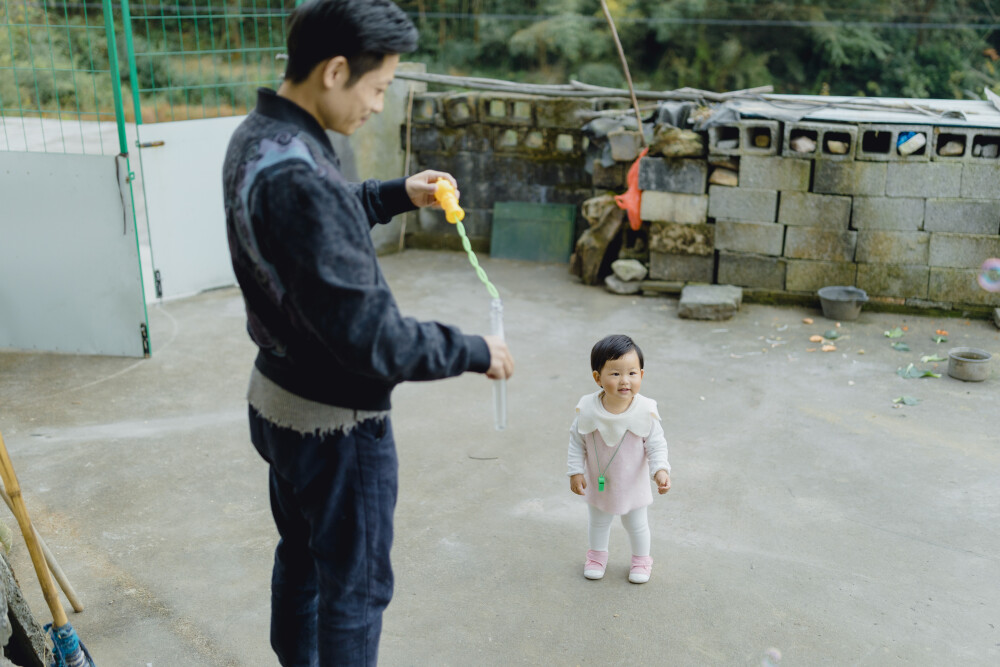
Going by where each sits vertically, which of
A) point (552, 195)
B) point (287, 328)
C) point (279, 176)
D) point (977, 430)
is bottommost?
point (977, 430)

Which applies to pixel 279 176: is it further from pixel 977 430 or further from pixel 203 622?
pixel 977 430

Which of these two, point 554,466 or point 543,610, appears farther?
point 554,466

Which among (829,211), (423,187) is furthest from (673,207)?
(423,187)

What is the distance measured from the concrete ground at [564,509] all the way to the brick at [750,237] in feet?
2.57

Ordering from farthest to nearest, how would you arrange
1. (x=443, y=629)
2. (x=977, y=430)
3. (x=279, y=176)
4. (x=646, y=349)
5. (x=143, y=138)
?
1. (x=143, y=138)
2. (x=646, y=349)
3. (x=977, y=430)
4. (x=443, y=629)
5. (x=279, y=176)

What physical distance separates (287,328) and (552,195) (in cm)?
645

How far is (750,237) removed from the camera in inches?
269

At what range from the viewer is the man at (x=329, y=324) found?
1799 millimetres

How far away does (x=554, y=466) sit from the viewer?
14.2 ft

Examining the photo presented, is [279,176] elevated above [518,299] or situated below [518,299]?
above

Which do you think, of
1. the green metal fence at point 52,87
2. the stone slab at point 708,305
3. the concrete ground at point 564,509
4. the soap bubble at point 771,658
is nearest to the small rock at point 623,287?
the stone slab at point 708,305

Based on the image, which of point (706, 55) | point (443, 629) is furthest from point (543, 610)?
point (706, 55)

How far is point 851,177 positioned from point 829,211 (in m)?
0.28

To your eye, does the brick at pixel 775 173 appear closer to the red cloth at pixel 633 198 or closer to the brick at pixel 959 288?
the red cloth at pixel 633 198
